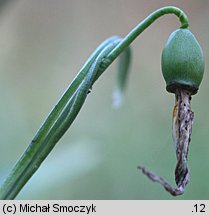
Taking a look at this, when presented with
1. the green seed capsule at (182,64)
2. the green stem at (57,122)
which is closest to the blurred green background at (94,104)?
the green stem at (57,122)

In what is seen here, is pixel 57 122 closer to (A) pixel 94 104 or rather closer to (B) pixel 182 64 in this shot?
(B) pixel 182 64

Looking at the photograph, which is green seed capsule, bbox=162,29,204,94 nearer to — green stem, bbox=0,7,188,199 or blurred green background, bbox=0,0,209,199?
green stem, bbox=0,7,188,199

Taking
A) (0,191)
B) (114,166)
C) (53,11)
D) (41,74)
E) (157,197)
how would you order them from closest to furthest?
(0,191)
(157,197)
(114,166)
(41,74)
(53,11)

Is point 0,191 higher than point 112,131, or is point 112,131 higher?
point 112,131

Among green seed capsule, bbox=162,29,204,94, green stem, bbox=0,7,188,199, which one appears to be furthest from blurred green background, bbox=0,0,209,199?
green seed capsule, bbox=162,29,204,94

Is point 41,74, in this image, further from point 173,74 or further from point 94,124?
point 173,74
